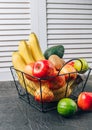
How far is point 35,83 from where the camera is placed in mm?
749

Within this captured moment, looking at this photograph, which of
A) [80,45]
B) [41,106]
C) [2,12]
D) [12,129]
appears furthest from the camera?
[80,45]

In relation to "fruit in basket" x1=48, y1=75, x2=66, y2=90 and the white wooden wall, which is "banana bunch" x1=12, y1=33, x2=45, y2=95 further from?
the white wooden wall

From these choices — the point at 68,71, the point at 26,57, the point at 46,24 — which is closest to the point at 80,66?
the point at 68,71

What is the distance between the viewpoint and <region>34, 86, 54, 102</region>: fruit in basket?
720 millimetres

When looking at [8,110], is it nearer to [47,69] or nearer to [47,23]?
[47,69]

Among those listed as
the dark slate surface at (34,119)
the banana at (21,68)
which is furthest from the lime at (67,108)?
the banana at (21,68)

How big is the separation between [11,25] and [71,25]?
1.01 ft

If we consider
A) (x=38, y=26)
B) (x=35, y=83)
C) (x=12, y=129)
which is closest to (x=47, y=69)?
(x=35, y=83)

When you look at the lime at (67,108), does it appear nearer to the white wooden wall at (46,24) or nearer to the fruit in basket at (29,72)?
the fruit in basket at (29,72)

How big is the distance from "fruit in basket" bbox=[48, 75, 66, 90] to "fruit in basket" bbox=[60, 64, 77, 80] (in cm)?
3

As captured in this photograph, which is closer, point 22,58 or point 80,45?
point 22,58

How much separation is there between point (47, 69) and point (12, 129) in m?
0.18

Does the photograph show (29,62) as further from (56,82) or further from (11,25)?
(11,25)

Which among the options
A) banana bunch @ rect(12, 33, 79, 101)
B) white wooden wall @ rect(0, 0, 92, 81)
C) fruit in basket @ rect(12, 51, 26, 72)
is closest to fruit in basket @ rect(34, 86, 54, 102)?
banana bunch @ rect(12, 33, 79, 101)
